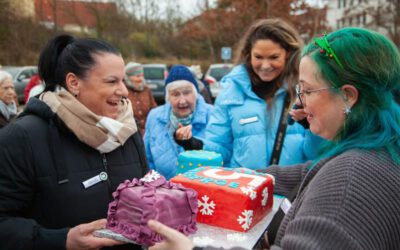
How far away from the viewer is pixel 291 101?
278 centimetres

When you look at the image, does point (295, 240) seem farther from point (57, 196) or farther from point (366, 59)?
point (57, 196)

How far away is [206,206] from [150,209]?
12.9 inches

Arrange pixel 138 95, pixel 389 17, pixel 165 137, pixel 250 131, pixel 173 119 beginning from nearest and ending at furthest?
pixel 250 131
pixel 165 137
pixel 173 119
pixel 138 95
pixel 389 17

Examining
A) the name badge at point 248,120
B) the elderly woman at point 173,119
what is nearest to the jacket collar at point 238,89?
the name badge at point 248,120

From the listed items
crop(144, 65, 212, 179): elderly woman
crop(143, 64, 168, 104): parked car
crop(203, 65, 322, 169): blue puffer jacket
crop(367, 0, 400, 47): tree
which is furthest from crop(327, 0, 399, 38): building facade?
crop(203, 65, 322, 169): blue puffer jacket

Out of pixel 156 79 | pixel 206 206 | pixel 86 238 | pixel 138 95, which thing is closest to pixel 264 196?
pixel 206 206

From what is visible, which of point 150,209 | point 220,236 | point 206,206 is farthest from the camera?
point 206,206

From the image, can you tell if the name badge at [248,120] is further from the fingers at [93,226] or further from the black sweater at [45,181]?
the fingers at [93,226]

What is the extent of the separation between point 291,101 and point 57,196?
175 centimetres

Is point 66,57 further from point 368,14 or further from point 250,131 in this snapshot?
point 368,14

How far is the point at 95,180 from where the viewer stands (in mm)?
1999

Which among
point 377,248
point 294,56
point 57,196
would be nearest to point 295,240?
point 377,248

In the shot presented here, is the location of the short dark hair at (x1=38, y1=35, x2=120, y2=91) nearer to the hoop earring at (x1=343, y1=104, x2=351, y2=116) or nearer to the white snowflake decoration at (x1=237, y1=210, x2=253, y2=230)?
the white snowflake decoration at (x1=237, y1=210, x2=253, y2=230)

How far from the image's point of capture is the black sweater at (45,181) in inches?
71.7
